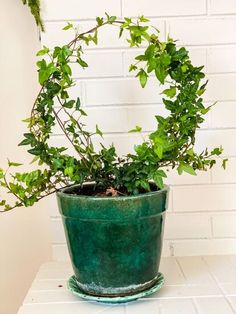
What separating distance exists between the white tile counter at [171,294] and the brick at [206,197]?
166mm

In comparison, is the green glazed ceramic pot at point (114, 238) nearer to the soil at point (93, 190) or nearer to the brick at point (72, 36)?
the soil at point (93, 190)

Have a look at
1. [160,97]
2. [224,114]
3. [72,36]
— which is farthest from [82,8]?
[224,114]

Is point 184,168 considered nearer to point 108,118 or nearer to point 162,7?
point 108,118

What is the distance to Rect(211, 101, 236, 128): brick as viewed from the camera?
1199 mm

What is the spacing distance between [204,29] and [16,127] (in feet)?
2.15

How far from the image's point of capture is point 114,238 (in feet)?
2.76

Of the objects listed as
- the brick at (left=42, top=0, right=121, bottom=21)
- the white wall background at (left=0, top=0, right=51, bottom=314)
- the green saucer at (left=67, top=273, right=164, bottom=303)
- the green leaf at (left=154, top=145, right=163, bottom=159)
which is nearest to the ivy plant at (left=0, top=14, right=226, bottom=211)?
the green leaf at (left=154, top=145, right=163, bottom=159)

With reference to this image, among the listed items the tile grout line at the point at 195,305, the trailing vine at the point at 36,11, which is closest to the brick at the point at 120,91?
the trailing vine at the point at 36,11

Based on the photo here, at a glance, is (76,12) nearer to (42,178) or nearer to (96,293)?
(42,178)

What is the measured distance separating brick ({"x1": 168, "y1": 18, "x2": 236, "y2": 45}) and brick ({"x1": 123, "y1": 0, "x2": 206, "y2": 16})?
0.08 feet

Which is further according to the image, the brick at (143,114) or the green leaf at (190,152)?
the brick at (143,114)

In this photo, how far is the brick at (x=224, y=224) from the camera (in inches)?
48.2

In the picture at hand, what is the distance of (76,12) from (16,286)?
2.90 ft

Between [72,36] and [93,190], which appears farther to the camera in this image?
[72,36]
